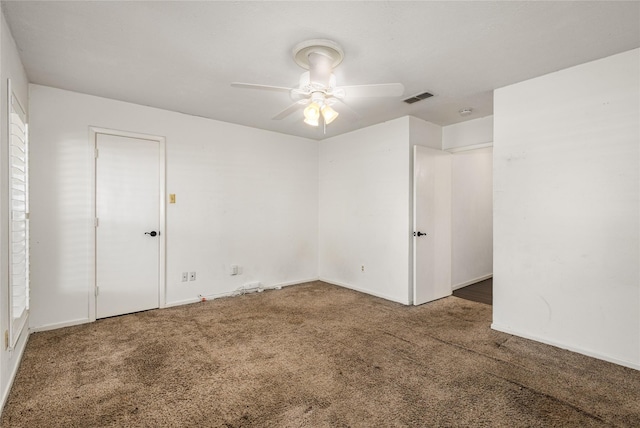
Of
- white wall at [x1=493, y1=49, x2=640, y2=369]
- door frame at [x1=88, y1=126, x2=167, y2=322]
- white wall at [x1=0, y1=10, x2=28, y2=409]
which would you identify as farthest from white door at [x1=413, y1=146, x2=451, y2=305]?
white wall at [x1=0, y1=10, x2=28, y2=409]

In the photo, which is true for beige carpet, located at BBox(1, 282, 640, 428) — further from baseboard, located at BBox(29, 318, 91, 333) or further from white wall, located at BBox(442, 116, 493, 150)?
white wall, located at BBox(442, 116, 493, 150)

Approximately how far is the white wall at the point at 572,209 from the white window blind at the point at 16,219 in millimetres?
4173

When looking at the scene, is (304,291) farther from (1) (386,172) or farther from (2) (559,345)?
(2) (559,345)

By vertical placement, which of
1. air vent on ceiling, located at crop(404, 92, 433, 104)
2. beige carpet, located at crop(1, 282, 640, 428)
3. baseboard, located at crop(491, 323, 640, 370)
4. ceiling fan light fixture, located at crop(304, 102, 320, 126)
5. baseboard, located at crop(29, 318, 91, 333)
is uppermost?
air vent on ceiling, located at crop(404, 92, 433, 104)

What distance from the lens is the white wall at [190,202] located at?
3.27m

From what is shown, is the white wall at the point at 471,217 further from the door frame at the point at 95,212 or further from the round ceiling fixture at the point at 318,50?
the door frame at the point at 95,212

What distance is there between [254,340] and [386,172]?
2799mm

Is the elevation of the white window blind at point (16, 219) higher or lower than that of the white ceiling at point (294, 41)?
lower

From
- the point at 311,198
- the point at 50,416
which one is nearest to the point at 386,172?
the point at 311,198

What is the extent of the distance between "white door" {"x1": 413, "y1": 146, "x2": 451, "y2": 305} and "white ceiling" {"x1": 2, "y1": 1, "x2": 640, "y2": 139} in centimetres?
107

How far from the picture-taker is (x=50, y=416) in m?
1.89

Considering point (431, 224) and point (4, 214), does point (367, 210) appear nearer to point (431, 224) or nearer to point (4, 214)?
point (431, 224)

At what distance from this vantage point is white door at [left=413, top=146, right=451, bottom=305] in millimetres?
4148

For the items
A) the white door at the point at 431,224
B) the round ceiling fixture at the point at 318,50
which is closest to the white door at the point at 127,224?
the round ceiling fixture at the point at 318,50
